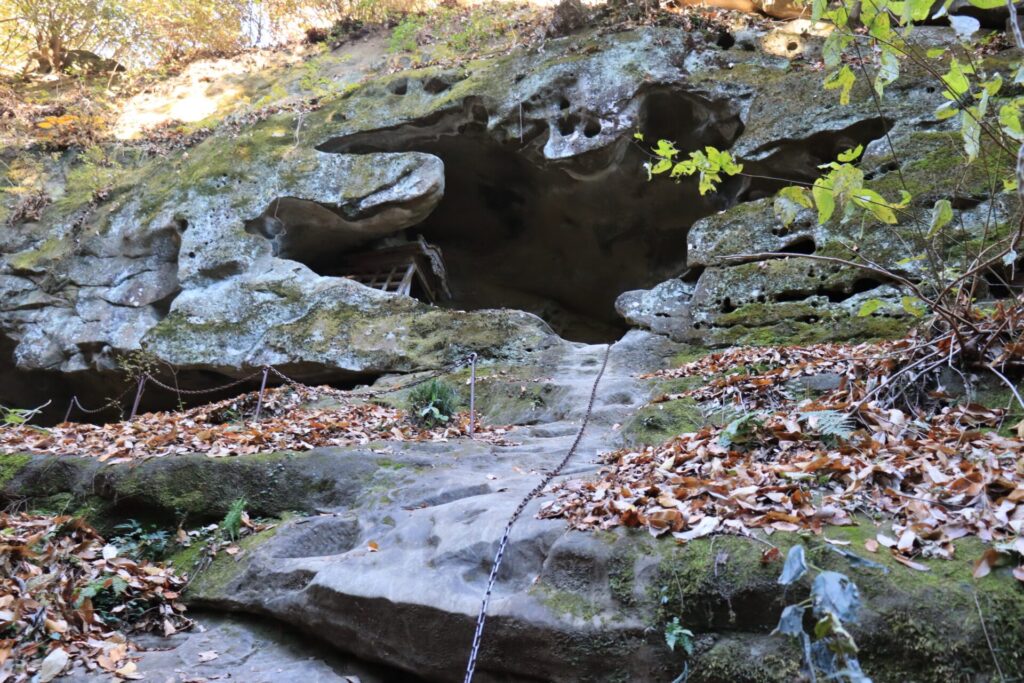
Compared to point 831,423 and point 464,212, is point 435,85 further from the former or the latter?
point 831,423

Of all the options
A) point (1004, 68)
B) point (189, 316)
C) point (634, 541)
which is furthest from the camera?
point (189, 316)

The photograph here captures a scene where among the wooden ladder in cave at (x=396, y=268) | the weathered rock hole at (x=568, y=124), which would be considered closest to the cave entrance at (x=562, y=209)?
the weathered rock hole at (x=568, y=124)

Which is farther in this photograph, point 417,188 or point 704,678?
point 417,188

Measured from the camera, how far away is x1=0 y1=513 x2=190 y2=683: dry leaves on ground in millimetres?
4238

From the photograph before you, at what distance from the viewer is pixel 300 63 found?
18.5 metres

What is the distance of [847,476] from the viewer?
383 cm

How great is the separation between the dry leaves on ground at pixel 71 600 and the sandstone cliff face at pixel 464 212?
6.76m

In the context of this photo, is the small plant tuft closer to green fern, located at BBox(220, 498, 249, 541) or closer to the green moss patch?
green fern, located at BBox(220, 498, 249, 541)

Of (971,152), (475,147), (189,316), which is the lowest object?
(189,316)

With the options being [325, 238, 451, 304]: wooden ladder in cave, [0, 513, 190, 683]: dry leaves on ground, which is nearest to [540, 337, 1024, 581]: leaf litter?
[0, 513, 190, 683]: dry leaves on ground

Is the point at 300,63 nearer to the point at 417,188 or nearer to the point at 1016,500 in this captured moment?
the point at 417,188

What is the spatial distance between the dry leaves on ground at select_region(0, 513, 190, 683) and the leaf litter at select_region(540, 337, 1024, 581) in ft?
9.69

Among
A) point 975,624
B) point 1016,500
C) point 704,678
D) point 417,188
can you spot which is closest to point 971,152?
point 1016,500

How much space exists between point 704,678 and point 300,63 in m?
18.9
